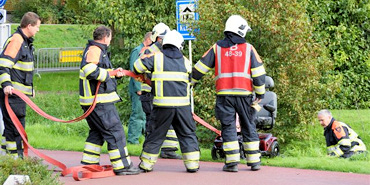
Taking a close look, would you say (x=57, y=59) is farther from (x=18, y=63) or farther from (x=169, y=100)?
(x=169, y=100)

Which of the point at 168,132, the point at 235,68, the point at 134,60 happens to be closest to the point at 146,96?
the point at 168,132

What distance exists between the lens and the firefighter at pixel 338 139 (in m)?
13.0

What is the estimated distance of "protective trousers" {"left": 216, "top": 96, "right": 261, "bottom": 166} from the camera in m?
10.2

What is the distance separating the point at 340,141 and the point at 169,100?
4.23 metres

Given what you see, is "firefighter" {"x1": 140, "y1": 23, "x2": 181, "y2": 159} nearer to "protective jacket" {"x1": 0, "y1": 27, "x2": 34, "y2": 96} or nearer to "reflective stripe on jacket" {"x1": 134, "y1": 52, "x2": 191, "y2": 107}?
"reflective stripe on jacket" {"x1": 134, "y1": 52, "x2": 191, "y2": 107}

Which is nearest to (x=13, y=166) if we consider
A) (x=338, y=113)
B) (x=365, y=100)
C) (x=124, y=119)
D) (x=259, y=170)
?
(x=259, y=170)

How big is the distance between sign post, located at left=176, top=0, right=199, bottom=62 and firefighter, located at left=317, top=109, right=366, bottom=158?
3049 millimetres

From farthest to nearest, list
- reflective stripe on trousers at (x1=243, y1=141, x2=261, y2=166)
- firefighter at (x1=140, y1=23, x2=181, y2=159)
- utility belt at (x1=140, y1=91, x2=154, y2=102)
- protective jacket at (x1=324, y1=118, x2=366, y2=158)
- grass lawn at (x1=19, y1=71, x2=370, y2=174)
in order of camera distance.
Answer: protective jacket at (x1=324, y1=118, x2=366, y2=158)
utility belt at (x1=140, y1=91, x2=154, y2=102)
firefighter at (x1=140, y1=23, x2=181, y2=159)
grass lawn at (x1=19, y1=71, x2=370, y2=174)
reflective stripe on trousers at (x1=243, y1=141, x2=261, y2=166)

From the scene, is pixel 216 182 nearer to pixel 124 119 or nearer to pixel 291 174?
pixel 291 174

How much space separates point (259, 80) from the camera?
10234mm

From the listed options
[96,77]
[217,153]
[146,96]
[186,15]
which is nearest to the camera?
[96,77]

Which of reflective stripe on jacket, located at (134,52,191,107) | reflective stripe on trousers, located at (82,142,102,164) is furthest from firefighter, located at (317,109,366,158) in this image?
reflective stripe on trousers, located at (82,142,102,164)

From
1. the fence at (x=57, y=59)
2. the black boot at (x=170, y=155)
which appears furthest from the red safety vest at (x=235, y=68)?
the fence at (x=57, y=59)

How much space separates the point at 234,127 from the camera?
33.8 feet
